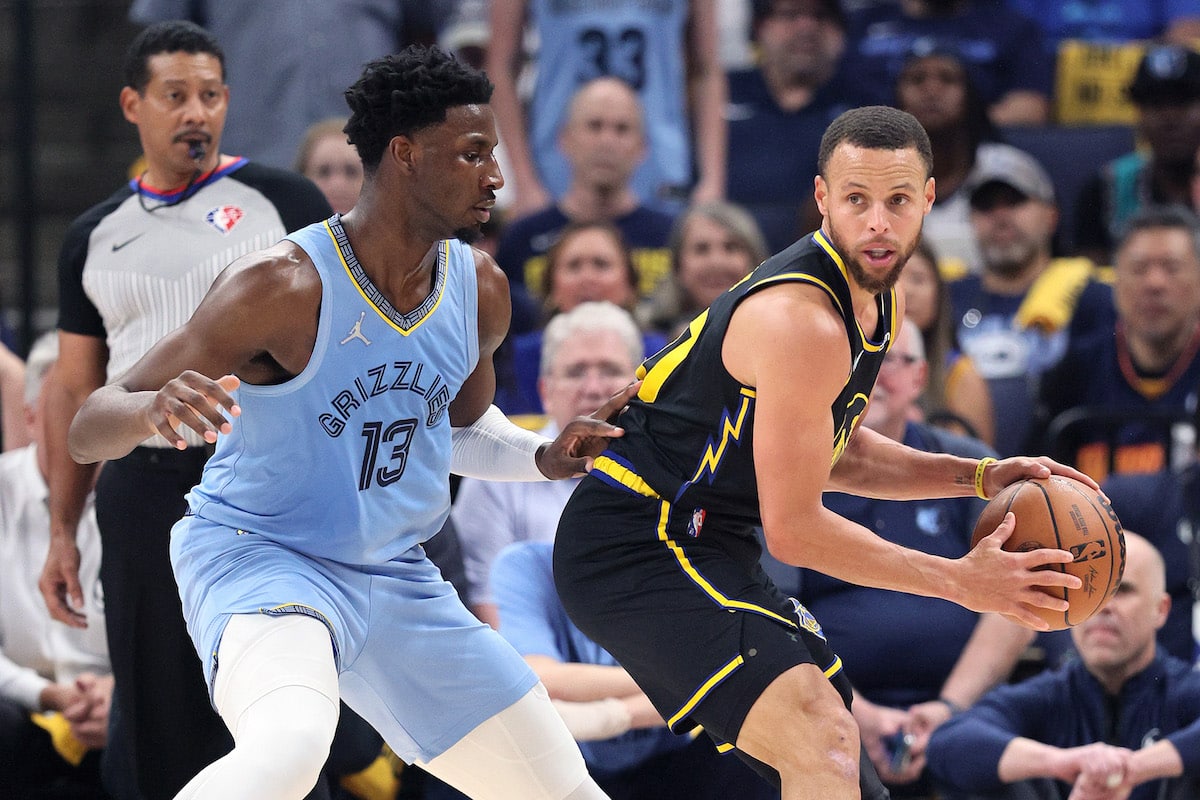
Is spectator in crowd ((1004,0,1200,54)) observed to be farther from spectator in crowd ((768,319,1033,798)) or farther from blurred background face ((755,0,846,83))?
spectator in crowd ((768,319,1033,798))

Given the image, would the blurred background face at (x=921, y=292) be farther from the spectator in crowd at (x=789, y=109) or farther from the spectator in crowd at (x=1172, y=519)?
the spectator in crowd at (x=789, y=109)

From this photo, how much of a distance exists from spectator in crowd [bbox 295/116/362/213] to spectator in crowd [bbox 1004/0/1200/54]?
434cm

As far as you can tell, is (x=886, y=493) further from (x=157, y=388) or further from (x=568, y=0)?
(x=568, y=0)

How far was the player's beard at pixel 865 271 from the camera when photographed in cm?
348

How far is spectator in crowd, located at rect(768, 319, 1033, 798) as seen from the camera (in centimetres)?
513

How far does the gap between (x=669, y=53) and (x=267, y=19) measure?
77.8 inches

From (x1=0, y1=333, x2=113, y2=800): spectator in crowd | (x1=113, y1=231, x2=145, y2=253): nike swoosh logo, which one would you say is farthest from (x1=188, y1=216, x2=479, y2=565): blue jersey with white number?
(x1=0, y1=333, x2=113, y2=800): spectator in crowd

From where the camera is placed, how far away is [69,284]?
4.43 meters

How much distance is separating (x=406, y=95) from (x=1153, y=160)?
17.2 ft

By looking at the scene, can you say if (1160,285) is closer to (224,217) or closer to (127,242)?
(224,217)

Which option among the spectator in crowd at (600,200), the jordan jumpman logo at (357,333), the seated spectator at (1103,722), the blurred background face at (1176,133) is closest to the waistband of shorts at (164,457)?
the jordan jumpman logo at (357,333)

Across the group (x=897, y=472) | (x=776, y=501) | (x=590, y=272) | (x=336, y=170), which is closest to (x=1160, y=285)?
(x=590, y=272)

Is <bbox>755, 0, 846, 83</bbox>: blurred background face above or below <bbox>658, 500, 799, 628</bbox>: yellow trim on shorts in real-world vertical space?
above

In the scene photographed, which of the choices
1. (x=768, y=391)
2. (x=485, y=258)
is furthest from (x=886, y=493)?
(x=485, y=258)
